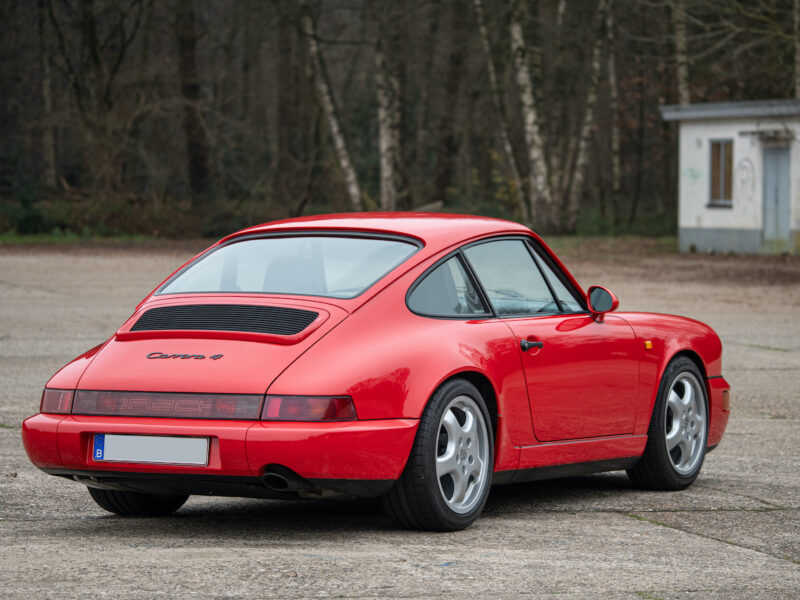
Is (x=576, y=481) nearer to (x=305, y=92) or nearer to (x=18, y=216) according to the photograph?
(x=18, y=216)

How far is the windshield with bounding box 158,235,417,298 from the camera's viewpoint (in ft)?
19.5

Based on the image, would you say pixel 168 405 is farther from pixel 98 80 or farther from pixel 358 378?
pixel 98 80

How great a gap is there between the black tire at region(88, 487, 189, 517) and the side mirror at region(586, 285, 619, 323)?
2.26 metres

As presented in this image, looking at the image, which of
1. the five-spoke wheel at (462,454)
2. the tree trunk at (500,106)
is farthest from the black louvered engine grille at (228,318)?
the tree trunk at (500,106)

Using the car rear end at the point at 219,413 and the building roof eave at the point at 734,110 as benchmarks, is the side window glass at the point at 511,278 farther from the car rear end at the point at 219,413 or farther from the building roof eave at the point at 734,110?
the building roof eave at the point at 734,110

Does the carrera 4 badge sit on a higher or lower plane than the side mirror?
lower

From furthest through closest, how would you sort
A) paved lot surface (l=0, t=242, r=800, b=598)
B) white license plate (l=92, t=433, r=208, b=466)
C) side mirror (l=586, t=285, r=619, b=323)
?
1. side mirror (l=586, t=285, r=619, b=323)
2. white license plate (l=92, t=433, r=208, b=466)
3. paved lot surface (l=0, t=242, r=800, b=598)

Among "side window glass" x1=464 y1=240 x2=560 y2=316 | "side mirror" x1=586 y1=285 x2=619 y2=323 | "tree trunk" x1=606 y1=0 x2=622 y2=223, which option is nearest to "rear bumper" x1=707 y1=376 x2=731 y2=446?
"side mirror" x1=586 y1=285 x2=619 y2=323

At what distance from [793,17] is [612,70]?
25.5 metres

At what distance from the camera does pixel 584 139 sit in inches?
1699

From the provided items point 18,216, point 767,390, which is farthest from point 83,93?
point 767,390

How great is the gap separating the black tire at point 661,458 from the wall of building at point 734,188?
28.2 m

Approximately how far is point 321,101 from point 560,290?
35.0 metres

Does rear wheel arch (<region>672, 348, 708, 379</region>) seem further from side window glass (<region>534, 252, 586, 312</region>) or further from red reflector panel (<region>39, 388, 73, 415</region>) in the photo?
red reflector panel (<region>39, 388, 73, 415</region>)
